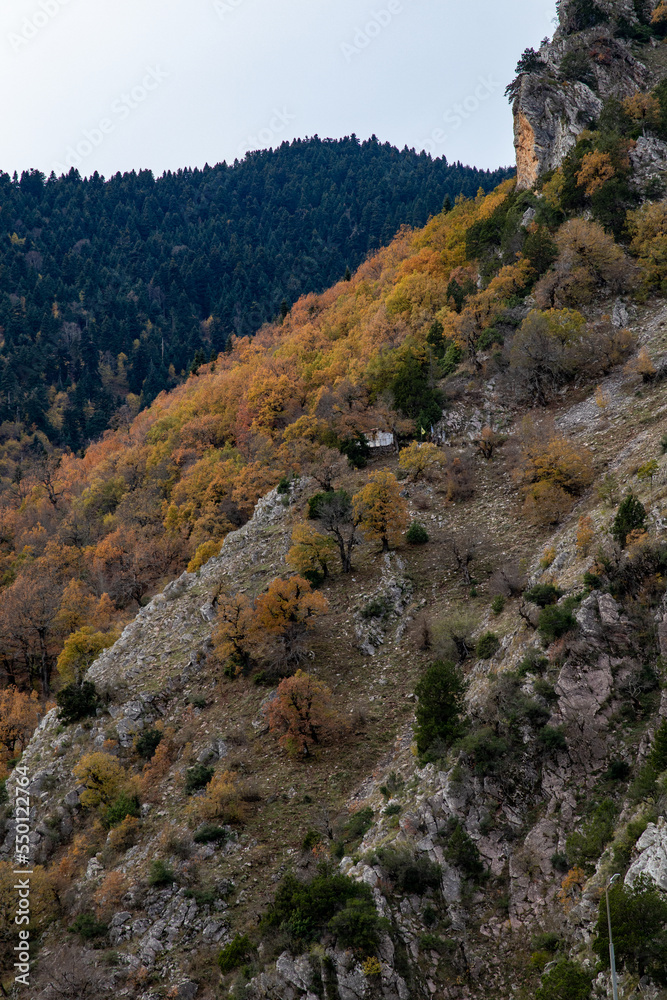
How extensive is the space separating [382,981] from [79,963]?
12.1 meters

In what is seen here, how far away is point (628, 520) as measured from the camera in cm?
2622

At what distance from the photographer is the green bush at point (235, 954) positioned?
72.6 ft

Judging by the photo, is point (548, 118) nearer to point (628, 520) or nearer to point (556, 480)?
point (556, 480)

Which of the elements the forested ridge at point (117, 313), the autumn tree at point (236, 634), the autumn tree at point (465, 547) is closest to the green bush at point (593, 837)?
the autumn tree at point (465, 547)

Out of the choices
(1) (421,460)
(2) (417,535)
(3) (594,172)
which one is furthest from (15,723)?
(3) (594,172)

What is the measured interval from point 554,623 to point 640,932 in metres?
A: 11.5

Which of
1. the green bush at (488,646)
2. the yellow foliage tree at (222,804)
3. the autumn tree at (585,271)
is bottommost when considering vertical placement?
the yellow foliage tree at (222,804)

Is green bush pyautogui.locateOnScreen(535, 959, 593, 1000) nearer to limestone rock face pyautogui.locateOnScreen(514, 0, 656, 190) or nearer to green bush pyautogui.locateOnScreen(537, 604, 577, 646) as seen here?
green bush pyautogui.locateOnScreen(537, 604, 577, 646)

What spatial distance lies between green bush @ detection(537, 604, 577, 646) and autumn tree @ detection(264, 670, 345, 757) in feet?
36.8

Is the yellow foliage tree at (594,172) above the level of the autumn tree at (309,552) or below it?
above

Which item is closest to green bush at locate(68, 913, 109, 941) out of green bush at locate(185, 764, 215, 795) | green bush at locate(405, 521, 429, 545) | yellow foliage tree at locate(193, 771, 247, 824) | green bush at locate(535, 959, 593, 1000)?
yellow foliage tree at locate(193, 771, 247, 824)

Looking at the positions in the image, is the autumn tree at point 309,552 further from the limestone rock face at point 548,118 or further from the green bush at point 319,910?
the limestone rock face at point 548,118

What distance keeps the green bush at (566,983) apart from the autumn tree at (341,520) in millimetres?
26440

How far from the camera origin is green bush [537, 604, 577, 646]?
24.9 metres
